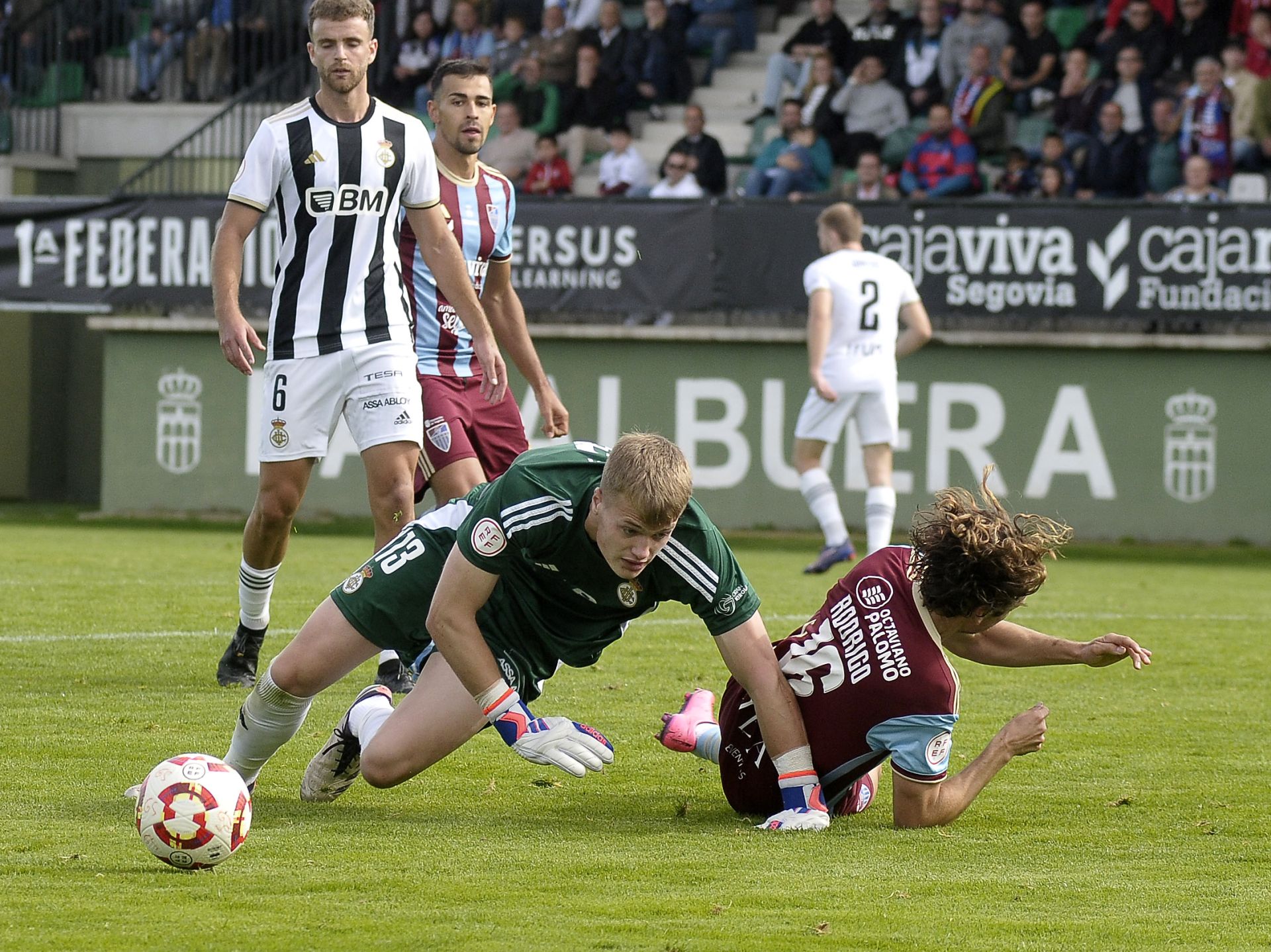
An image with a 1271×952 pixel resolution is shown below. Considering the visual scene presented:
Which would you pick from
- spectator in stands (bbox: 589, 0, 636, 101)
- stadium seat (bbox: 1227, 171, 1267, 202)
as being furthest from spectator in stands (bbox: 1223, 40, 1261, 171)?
spectator in stands (bbox: 589, 0, 636, 101)

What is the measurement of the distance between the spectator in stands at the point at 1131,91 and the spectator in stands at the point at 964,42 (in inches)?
47.4

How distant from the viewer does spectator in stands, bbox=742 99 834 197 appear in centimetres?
1605

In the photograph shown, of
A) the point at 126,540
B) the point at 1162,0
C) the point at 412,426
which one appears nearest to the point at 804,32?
the point at 1162,0

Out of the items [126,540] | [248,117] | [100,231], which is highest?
[248,117]

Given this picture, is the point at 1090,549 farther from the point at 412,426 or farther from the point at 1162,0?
the point at 412,426

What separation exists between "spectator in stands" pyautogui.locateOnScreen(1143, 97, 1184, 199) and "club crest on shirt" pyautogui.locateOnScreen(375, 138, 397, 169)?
9.75 metres

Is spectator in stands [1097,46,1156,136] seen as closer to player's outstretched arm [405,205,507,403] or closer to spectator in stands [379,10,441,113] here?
spectator in stands [379,10,441,113]

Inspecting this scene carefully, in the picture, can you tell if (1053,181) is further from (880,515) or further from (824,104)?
(880,515)

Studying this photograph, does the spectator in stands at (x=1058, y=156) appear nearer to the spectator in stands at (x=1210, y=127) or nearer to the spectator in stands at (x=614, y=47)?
the spectator in stands at (x=1210, y=127)

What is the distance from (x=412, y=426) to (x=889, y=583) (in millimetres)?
2384

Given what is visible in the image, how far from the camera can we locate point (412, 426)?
6.54 meters

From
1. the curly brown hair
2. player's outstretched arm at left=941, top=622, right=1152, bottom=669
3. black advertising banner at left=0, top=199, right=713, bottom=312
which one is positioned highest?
black advertising banner at left=0, top=199, right=713, bottom=312

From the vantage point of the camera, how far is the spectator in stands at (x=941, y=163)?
15.4m

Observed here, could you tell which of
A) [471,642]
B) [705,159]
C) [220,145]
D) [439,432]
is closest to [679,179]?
[705,159]
